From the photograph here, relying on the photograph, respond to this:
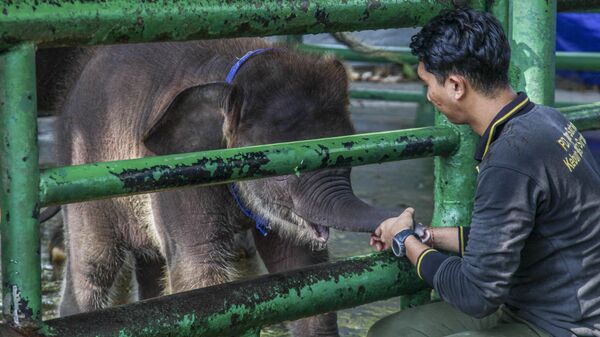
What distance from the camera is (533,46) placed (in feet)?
9.78

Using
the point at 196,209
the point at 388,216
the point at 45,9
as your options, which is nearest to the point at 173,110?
the point at 196,209

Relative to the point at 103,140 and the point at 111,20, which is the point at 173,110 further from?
the point at 111,20

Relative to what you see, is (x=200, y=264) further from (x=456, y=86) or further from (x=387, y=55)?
(x=387, y=55)

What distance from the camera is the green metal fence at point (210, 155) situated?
207 centimetres

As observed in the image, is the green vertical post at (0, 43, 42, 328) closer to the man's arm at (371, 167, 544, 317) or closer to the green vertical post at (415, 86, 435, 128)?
the man's arm at (371, 167, 544, 317)

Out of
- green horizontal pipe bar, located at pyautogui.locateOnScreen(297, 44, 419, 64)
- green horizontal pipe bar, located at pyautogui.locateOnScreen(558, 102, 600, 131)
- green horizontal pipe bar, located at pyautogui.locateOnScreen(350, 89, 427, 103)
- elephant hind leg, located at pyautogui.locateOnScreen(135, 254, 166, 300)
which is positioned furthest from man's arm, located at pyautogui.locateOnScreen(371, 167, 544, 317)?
green horizontal pipe bar, located at pyautogui.locateOnScreen(350, 89, 427, 103)

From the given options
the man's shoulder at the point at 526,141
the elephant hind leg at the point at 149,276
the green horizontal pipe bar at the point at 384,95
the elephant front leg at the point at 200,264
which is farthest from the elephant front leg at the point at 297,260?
the green horizontal pipe bar at the point at 384,95

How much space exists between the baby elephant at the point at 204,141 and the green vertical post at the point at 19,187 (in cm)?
125

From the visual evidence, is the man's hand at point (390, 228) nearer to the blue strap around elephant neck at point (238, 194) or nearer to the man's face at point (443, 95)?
the man's face at point (443, 95)

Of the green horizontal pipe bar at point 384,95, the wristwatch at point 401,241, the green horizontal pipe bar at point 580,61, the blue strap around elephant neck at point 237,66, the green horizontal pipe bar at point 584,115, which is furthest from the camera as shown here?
the green horizontal pipe bar at point 384,95

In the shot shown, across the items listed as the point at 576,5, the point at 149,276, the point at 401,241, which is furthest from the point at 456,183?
the point at 149,276

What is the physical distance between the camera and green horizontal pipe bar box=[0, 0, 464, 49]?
204 cm

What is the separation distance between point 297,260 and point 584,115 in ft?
4.10

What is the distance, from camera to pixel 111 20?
2143 millimetres
